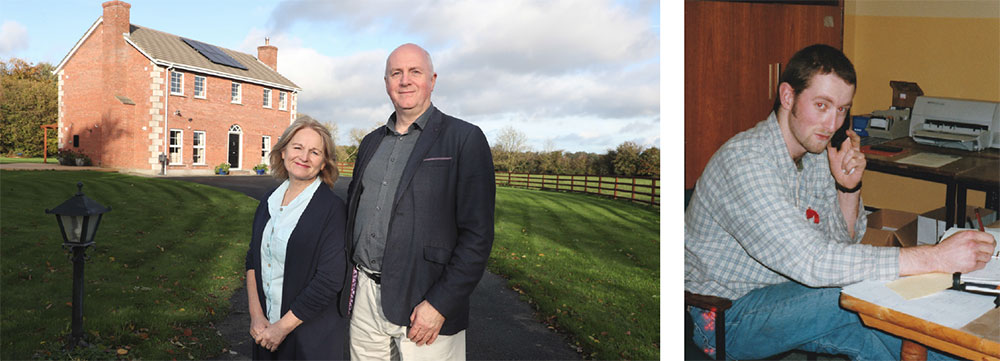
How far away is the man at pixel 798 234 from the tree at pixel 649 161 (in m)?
2.39

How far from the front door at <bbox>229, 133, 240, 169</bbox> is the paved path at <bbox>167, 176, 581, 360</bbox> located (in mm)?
96

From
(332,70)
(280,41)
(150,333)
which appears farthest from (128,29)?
(150,333)

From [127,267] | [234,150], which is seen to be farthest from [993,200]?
[127,267]

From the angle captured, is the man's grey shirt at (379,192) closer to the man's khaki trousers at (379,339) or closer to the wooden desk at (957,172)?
the man's khaki trousers at (379,339)

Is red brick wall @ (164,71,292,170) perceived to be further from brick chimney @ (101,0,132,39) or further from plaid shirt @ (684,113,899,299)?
plaid shirt @ (684,113,899,299)

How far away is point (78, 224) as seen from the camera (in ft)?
8.41

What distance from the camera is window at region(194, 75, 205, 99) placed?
3233 millimetres

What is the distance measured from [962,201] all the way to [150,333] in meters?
4.09

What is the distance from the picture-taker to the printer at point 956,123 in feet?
5.97

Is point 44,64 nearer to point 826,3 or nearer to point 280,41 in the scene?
point 280,41

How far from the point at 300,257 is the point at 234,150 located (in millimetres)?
2171

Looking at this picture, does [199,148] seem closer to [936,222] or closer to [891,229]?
[891,229]

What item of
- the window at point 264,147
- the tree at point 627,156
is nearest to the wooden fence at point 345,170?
the window at point 264,147

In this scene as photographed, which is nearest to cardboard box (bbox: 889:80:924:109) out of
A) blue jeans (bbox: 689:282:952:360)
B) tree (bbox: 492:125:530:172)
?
blue jeans (bbox: 689:282:952:360)
